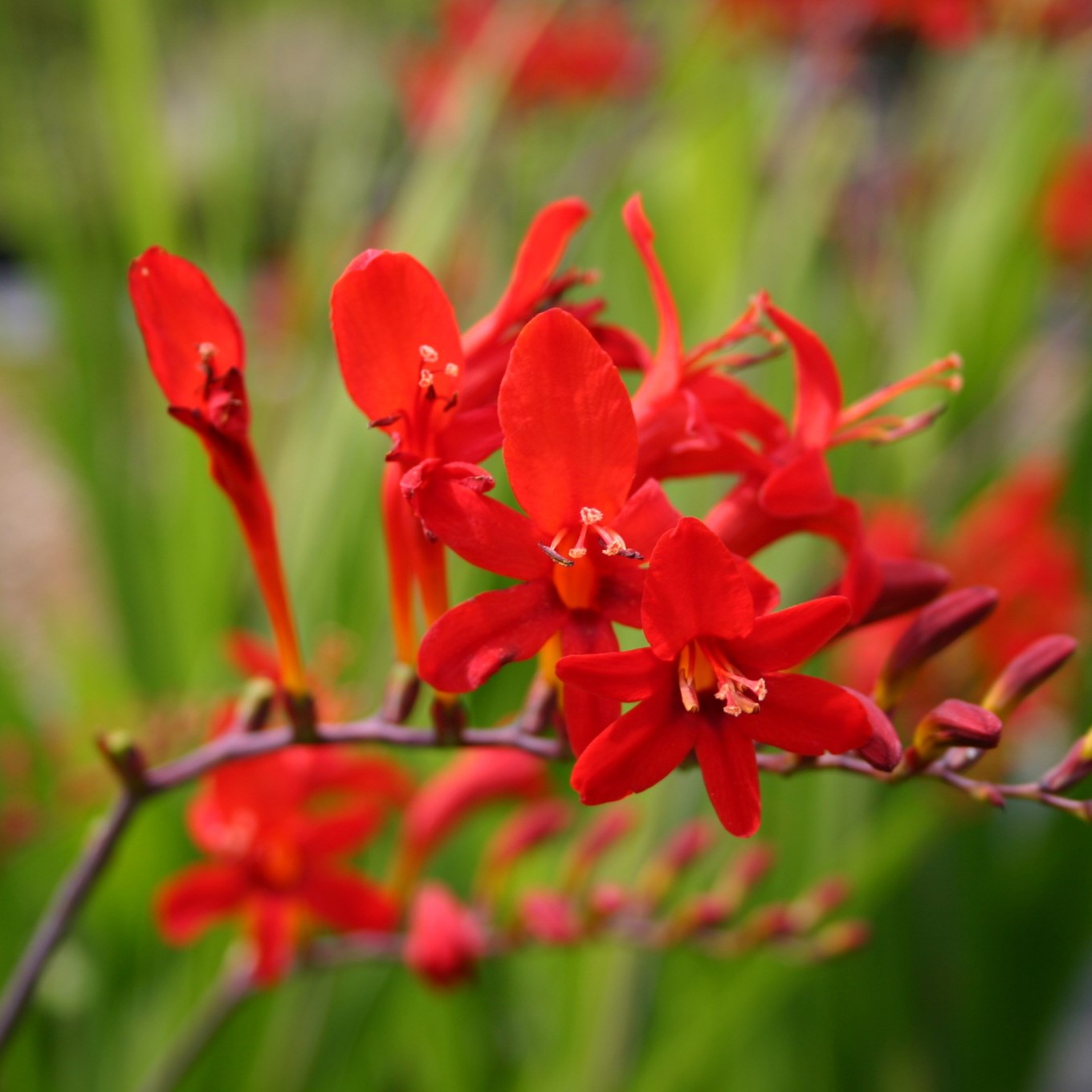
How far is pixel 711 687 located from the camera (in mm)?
340

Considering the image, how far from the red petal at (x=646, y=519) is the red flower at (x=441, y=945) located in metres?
0.30

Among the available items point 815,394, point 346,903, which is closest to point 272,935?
point 346,903

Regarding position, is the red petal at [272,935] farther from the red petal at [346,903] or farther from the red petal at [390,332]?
the red petal at [390,332]

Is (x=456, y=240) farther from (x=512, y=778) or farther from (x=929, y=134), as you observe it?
(x=512, y=778)

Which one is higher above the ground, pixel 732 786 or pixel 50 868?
pixel 732 786

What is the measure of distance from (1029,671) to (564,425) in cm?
20

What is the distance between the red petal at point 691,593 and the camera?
296 mm

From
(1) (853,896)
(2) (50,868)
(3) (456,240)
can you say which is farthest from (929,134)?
(2) (50,868)

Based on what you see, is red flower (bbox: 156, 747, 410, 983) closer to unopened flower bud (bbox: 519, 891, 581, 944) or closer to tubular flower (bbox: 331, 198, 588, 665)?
unopened flower bud (bbox: 519, 891, 581, 944)

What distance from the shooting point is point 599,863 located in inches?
35.6

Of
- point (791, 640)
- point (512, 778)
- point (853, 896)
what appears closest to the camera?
point (791, 640)

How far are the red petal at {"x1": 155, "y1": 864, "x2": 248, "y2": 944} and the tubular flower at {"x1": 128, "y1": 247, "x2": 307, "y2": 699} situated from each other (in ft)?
0.84

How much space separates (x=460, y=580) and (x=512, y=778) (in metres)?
0.21

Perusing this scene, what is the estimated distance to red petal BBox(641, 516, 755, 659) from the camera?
296 millimetres
